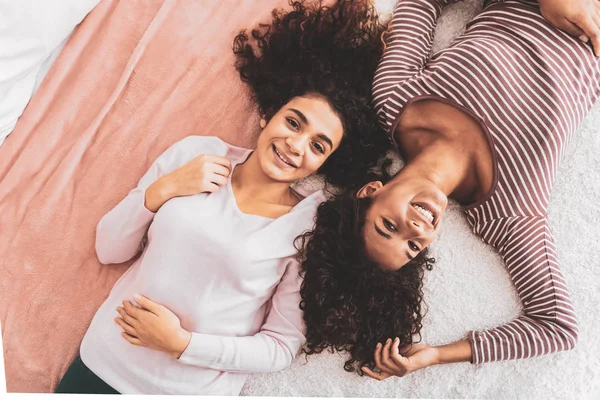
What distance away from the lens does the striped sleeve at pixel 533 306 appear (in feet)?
2.92

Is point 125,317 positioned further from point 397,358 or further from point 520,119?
point 520,119

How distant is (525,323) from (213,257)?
1.89ft

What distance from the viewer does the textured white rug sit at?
0.93m

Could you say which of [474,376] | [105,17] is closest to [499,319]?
[474,376]

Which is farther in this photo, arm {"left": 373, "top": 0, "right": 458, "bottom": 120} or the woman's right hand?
arm {"left": 373, "top": 0, "right": 458, "bottom": 120}

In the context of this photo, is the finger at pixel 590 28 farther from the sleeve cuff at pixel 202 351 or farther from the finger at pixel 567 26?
the sleeve cuff at pixel 202 351

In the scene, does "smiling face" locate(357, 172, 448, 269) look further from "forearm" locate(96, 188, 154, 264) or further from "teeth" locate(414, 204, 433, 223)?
"forearm" locate(96, 188, 154, 264)

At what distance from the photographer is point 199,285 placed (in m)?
0.86

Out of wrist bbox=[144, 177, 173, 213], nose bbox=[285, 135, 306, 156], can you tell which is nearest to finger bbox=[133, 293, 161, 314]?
wrist bbox=[144, 177, 173, 213]

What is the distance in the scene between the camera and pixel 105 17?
0.93 m

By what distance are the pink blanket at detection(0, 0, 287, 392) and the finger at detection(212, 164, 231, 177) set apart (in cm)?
10

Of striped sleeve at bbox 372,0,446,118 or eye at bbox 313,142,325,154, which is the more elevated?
striped sleeve at bbox 372,0,446,118

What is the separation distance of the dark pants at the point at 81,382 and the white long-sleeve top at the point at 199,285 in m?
0.01

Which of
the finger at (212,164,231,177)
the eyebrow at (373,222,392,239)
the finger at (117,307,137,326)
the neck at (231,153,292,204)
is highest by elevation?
the finger at (212,164,231,177)
